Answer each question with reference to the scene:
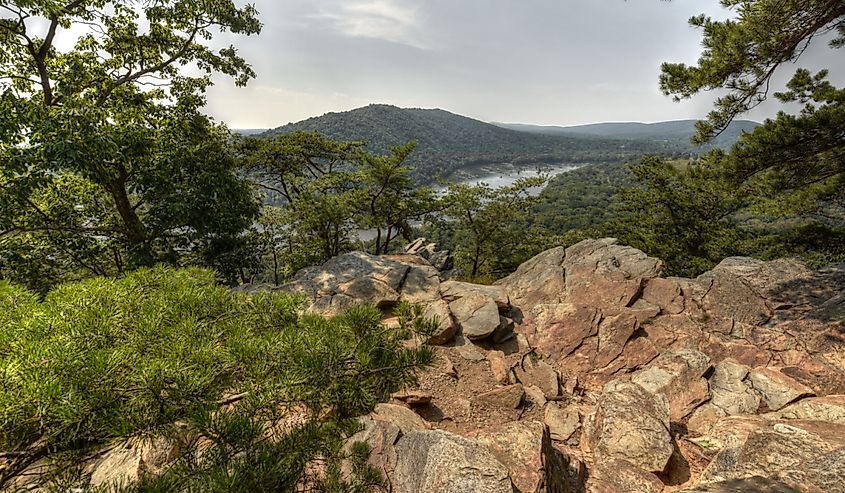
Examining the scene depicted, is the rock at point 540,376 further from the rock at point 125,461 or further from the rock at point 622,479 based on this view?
the rock at point 125,461

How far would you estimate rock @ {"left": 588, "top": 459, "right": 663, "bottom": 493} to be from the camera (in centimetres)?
441

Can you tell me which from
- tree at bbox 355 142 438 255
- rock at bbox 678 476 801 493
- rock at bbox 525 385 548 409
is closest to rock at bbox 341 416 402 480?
rock at bbox 678 476 801 493

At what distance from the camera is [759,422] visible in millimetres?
5367

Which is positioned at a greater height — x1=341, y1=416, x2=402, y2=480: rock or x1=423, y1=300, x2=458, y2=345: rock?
x1=341, y1=416, x2=402, y2=480: rock

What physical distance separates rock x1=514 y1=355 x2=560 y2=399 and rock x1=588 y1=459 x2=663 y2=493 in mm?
2455

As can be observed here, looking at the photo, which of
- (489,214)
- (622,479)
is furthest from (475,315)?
(489,214)

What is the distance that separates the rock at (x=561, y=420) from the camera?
603 cm

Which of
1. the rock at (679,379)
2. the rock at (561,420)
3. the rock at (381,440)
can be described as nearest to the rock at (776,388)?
the rock at (679,379)

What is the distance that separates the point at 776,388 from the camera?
252 inches

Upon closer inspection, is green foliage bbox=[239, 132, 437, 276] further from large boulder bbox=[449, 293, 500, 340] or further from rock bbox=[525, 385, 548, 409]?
rock bbox=[525, 385, 548, 409]

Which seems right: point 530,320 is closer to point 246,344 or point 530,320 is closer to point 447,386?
point 447,386

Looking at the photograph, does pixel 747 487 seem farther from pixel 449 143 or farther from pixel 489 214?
pixel 449 143

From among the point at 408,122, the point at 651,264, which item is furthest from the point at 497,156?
the point at 651,264

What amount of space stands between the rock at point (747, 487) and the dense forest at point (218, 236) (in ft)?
10.5
